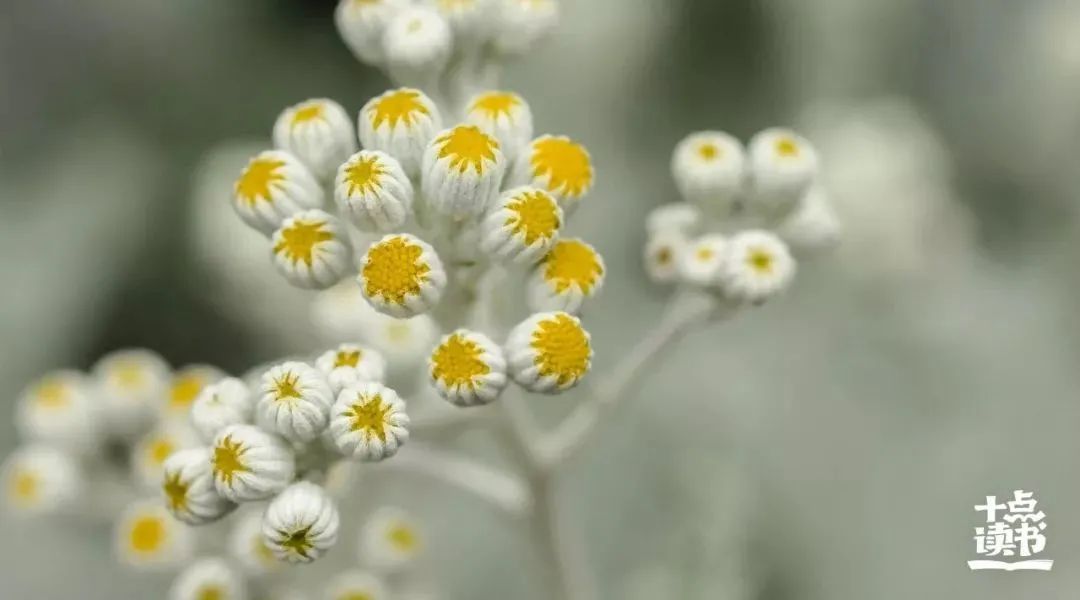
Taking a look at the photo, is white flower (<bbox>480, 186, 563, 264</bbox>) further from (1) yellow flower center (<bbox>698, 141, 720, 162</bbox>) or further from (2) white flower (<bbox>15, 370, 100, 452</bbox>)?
(2) white flower (<bbox>15, 370, 100, 452</bbox>)

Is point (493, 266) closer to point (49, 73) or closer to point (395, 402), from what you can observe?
point (395, 402)

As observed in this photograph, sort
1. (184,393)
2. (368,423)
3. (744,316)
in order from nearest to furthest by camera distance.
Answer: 1. (368,423)
2. (184,393)
3. (744,316)

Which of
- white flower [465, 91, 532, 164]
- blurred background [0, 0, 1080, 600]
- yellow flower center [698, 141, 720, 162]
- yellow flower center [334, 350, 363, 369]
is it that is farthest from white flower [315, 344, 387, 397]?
blurred background [0, 0, 1080, 600]

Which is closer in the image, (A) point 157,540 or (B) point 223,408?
(B) point 223,408

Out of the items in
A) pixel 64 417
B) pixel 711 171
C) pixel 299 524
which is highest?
pixel 711 171

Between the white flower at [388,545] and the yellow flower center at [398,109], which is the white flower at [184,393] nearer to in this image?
the white flower at [388,545]

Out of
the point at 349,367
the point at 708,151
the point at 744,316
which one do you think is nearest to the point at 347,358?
the point at 349,367

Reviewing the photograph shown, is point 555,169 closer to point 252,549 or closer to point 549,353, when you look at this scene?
point 549,353
